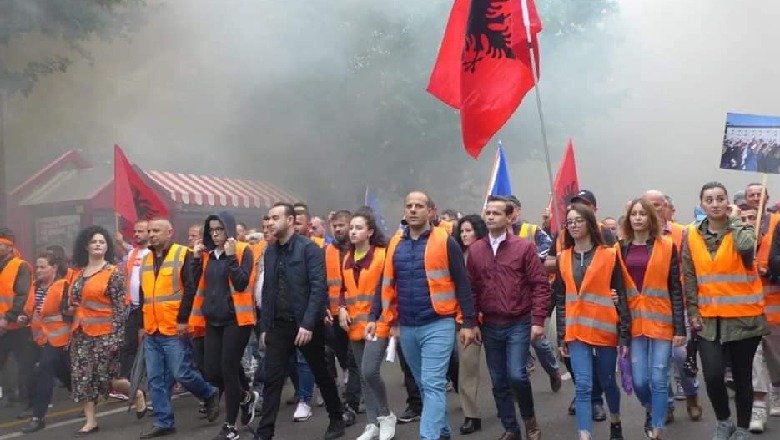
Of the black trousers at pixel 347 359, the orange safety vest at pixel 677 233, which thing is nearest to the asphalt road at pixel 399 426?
the black trousers at pixel 347 359

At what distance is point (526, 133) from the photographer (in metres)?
19.6

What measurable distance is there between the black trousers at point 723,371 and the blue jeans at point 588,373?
1.51 ft

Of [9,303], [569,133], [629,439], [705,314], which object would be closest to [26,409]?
[9,303]

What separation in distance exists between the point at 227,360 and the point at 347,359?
118 centimetres

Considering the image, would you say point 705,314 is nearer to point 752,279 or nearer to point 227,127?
point 752,279

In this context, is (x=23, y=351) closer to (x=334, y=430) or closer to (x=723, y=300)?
(x=334, y=430)

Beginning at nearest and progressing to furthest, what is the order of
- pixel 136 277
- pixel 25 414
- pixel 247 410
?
pixel 247 410, pixel 136 277, pixel 25 414

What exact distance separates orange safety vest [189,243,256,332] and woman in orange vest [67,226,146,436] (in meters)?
0.63

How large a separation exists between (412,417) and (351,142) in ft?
39.4

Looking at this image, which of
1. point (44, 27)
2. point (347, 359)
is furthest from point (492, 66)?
point (44, 27)

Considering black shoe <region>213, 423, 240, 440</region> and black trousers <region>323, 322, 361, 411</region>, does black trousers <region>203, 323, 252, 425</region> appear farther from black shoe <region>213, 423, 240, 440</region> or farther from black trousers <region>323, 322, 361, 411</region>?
black trousers <region>323, 322, 361, 411</region>

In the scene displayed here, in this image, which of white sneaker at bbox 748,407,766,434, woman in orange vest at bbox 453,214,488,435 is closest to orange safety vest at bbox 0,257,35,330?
woman in orange vest at bbox 453,214,488,435

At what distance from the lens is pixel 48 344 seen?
6.43 meters

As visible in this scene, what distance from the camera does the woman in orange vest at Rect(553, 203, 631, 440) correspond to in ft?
14.9
